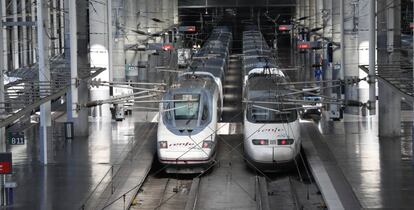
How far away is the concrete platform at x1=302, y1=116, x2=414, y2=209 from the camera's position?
2394 centimetres

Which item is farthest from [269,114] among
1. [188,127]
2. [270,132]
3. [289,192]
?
[289,192]

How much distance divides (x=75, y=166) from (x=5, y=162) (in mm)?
6595

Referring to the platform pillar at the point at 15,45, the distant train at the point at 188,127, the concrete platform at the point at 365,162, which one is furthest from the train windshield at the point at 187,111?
the platform pillar at the point at 15,45

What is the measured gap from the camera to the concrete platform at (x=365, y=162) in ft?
78.5

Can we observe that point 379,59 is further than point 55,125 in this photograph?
No

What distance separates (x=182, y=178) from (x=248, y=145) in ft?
8.52

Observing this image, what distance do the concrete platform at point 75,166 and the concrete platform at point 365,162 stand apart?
22.0 ft

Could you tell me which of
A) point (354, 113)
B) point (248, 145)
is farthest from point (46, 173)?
point (354, 113)

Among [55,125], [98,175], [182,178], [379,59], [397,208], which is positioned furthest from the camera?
[55,125]

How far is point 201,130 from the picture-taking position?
29.6 metres

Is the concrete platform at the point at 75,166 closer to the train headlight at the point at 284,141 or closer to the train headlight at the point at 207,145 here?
the train headlight at the point at 207,145

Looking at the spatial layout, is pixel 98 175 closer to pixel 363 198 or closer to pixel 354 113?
pixel 363 198

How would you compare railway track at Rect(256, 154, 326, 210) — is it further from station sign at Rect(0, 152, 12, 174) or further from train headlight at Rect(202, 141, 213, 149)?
station sign at Rect(0, 152, 12, 174)

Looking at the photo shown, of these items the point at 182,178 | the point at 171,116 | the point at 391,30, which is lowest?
the point at 182,178
